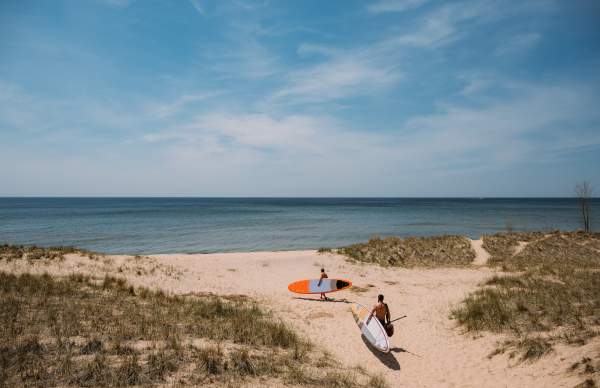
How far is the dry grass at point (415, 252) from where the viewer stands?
26375 mm

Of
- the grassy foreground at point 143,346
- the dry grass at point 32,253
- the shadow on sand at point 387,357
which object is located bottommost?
the shadow on sand at point 387,357

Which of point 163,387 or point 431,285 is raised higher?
point 163,387

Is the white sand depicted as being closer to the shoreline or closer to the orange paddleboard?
the shoreline

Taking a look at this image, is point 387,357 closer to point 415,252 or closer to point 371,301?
point 371,301

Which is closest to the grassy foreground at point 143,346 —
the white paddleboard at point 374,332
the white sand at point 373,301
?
the white paddleboard at point 374,332

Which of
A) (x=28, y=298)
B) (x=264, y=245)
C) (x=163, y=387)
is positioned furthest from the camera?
(x=264, y=245)

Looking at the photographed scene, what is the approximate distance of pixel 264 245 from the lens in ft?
126

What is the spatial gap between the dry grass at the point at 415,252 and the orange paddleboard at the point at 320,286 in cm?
A: 853

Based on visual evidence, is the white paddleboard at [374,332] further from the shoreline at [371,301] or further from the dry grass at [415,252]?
the dry grass at [415,252]

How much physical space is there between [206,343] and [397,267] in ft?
62.1

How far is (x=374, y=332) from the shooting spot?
11.5 m

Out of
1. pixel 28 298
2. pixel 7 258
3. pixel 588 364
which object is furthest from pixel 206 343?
pixel 7 258

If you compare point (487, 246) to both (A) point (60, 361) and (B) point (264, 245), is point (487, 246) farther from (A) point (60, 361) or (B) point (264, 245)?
(A) point (60, 361)

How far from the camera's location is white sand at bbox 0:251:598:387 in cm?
917
